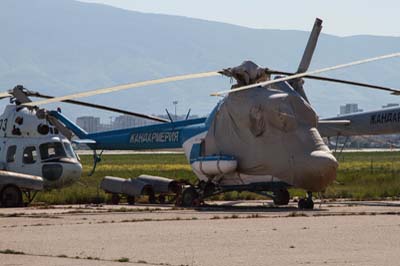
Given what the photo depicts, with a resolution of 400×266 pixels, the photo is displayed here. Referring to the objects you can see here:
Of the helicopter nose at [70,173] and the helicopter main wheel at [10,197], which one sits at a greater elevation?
the helicopter nose at [70,173]

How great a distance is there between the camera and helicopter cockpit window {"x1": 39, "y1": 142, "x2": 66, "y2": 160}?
105ft

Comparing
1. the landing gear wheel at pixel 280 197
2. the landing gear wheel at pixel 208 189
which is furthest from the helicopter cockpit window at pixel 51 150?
the landing gear wheel at pixel 280 197

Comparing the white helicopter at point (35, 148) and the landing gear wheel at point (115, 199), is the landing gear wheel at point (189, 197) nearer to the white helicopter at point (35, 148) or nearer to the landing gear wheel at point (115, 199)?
the landing gear wheel at point (115, 199)

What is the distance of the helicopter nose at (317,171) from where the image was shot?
1116 inches

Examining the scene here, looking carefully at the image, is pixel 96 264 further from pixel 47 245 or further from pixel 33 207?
pixel 33 207

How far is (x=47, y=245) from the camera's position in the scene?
18125 mm

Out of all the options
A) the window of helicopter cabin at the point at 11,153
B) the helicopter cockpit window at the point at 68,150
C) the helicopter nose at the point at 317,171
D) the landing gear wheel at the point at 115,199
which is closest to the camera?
the helicopter nose at the point at 317,171

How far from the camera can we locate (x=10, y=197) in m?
30.0

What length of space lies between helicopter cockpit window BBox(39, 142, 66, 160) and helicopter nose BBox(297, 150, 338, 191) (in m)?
7.14

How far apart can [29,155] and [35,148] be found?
0.25 metres

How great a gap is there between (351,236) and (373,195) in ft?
56.7

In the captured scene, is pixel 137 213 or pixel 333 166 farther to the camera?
pixel 333 166

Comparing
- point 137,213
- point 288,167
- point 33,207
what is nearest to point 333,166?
point 288,167

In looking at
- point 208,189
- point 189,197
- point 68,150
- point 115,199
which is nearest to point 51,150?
point 68,150
